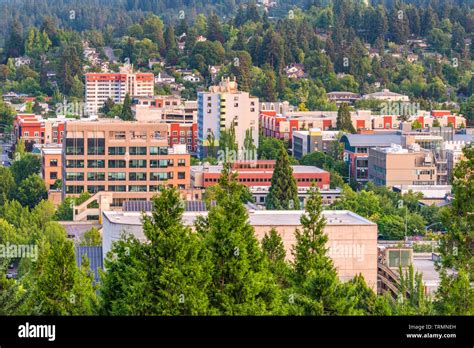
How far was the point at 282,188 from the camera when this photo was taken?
42.2 m

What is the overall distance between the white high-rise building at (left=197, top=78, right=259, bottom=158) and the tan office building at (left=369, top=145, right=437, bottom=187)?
33.4 feet

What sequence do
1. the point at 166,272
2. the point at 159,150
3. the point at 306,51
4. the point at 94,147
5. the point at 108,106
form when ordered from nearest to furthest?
1. the point at 166,272
2. the point at 94,147
3. the point at 159,150
4. the point at 108,106
5. the point at 306,51

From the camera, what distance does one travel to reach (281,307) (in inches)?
503

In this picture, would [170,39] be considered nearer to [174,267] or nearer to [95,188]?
[95,188]

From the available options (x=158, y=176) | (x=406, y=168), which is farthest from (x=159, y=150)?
(x=406, y=168)

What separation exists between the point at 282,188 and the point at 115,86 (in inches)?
1547

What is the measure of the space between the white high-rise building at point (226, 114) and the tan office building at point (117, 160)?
1851cm

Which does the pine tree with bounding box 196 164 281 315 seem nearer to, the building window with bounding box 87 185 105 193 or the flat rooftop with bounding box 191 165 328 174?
the building window with bounding box 87 185 105 193

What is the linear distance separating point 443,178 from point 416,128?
36.9ft

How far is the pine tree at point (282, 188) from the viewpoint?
4144 cm

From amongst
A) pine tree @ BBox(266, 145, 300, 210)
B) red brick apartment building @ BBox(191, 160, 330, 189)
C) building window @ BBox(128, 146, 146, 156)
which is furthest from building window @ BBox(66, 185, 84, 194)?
red brick apartment building @ BBox(191, 160, 330, 189)

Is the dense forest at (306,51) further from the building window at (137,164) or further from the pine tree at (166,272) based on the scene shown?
the pine tree at (166,272)

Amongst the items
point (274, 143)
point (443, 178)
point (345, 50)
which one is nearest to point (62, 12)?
point (345, 50)
